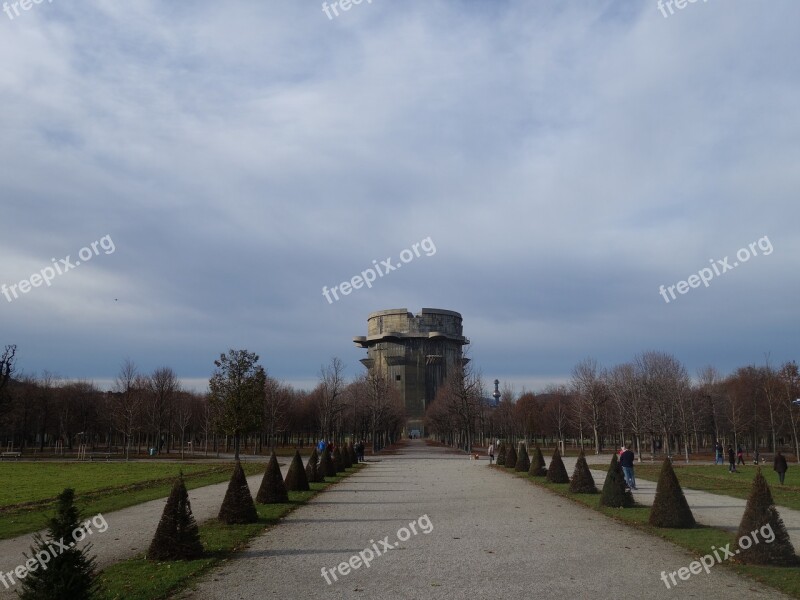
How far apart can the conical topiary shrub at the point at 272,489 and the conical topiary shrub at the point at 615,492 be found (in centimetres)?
1065

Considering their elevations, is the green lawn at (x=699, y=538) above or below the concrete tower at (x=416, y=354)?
below

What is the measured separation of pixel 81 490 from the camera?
82.7ft

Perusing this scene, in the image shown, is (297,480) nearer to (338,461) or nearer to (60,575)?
(338,461)

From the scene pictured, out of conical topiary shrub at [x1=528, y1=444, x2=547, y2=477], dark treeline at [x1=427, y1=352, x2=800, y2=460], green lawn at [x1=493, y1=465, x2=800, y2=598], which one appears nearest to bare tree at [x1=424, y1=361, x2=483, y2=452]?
dark treeline at [x1=427, y1=352, x2=800, y2=460]

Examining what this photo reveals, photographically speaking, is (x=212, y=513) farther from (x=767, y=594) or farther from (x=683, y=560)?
(x=767, y=594)

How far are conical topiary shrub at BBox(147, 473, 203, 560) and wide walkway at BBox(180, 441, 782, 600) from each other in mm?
895

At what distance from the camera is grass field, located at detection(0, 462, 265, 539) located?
59.5 ft

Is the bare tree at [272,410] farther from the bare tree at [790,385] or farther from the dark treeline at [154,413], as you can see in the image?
the bare tree at [790,385]

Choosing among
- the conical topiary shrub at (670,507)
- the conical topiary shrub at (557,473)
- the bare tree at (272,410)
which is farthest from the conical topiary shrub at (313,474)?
the bare tree at (272,410)

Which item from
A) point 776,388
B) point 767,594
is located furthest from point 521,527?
point 776,388

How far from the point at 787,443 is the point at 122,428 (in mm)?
98033

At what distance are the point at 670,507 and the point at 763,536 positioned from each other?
4.23 m

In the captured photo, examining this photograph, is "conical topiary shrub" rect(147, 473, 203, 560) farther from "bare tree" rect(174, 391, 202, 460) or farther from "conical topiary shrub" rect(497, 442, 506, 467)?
"bare tree" rect(174, 391, 202, 460)

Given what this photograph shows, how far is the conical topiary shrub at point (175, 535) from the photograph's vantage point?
11969 mm
